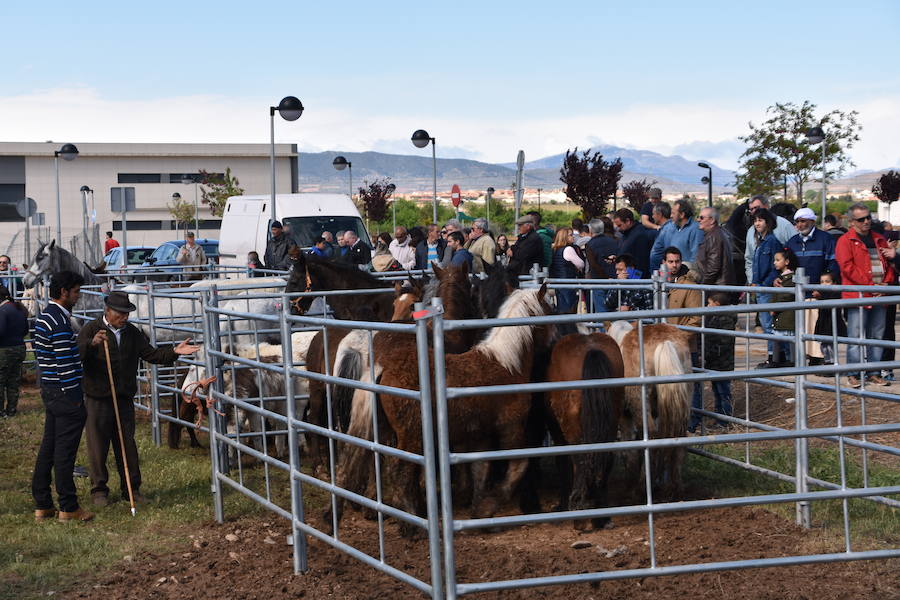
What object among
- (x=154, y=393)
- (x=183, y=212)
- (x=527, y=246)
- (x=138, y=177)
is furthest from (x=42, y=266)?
(x=138, y=177)

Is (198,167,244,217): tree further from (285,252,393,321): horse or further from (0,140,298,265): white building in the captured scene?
(285,252,393,321): horse

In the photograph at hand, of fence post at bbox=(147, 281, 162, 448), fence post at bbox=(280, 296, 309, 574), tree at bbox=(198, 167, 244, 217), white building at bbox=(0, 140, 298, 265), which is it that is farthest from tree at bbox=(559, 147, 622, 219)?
white building at bbox=(0, 140, 298, 265)

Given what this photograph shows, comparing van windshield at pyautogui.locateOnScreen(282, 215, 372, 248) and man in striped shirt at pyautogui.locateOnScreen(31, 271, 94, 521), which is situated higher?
van windshield at pyautogui.locateOnScreen(282, 215, 372, 248)

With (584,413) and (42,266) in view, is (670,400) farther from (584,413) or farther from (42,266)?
(42,266)

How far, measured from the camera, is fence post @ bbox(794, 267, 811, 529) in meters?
6.43

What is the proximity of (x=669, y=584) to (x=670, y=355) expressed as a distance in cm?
213

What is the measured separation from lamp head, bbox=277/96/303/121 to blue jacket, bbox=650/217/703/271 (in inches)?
331

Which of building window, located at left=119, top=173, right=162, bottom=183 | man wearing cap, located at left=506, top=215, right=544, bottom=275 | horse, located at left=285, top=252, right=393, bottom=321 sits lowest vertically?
horse, located at left=285, top=252, right=393, bottom=321

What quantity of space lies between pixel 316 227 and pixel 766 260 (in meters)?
10.9

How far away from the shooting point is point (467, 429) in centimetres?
666

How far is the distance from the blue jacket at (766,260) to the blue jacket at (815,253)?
23 centimetres

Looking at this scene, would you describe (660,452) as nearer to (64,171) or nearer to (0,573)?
(0,573)

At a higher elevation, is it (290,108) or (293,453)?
(290,108)

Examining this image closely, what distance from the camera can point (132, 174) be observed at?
72938 mm
